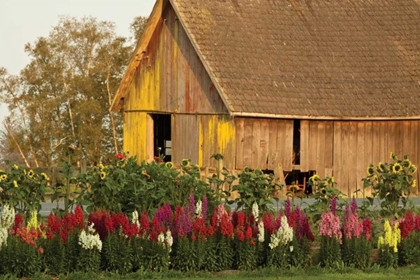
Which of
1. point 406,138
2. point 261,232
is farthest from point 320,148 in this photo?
point 261,232

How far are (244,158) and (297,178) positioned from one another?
2787mm

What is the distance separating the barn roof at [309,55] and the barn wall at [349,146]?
0.91 metres

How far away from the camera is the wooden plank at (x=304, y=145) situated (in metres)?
40.9

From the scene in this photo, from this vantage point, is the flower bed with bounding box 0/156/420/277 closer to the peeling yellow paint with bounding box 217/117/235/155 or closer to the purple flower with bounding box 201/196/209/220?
the purple flower with bounding box 201/196/209/220

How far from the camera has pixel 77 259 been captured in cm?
1917

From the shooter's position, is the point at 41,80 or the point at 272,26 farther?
the point at 41,80

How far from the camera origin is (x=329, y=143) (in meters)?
41.2

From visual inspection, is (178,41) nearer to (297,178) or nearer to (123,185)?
(297,178)

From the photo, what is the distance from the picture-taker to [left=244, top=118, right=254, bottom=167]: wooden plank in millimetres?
40250

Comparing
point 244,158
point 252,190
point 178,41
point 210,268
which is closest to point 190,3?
point 178,41

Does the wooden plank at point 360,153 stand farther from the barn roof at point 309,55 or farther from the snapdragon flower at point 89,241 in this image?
the snapdragon flower at point 89,241

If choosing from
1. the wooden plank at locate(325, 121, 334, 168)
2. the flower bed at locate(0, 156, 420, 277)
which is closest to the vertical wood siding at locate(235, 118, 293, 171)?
the wooden plank at locate(325, 121, 334, 168)

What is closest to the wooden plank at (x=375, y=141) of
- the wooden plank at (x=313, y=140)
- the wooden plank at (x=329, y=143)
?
the wooden plank at (x=329, y=143)

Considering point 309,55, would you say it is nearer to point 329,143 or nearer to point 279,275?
point 329,143
